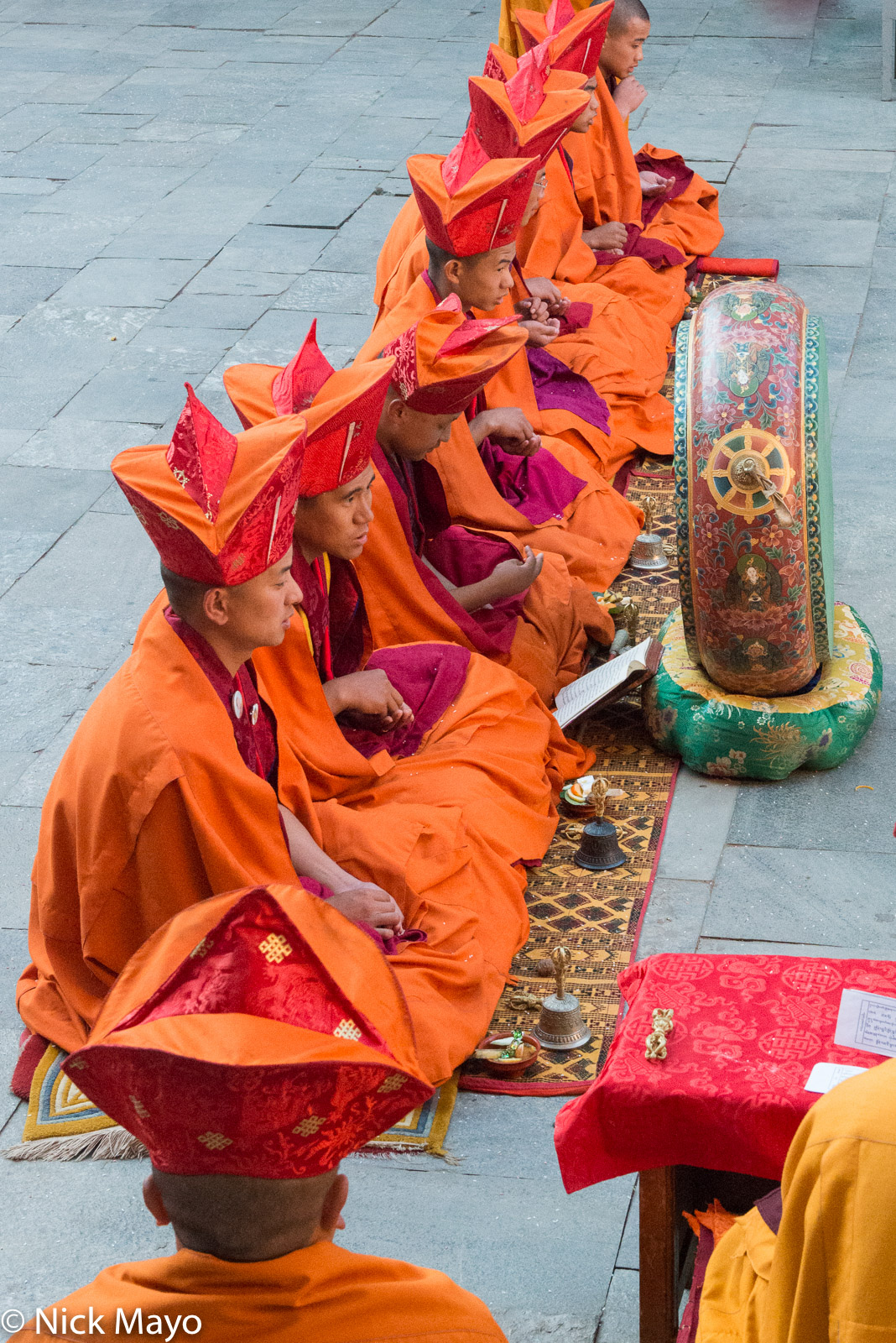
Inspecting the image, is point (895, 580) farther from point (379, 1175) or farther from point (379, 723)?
point (379, 1175)

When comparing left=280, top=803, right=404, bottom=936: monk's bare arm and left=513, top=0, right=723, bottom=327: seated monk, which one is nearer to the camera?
left=280, top=803, right=404, bottom=936: monk's bare arm

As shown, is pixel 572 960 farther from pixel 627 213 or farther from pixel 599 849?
pixel 627 213

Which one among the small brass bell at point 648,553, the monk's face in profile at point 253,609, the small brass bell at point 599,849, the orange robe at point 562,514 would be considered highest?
the monk's face in profile at point 253,609

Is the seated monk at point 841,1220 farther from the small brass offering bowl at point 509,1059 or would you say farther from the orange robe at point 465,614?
the orange robe at point 465,614

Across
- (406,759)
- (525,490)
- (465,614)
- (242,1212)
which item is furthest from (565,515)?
(242,1212)

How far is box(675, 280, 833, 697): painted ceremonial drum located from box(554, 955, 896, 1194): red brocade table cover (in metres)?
1.66

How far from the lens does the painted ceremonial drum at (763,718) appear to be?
462cm

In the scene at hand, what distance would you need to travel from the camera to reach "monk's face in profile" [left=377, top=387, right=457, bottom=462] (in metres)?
4.58

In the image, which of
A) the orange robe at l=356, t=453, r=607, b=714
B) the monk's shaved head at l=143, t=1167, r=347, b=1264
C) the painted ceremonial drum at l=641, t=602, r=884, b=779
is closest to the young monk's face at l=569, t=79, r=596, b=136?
the orange robe at l=356, t=453, r=607, b=714

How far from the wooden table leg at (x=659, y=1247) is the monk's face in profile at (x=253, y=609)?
4.32 feet

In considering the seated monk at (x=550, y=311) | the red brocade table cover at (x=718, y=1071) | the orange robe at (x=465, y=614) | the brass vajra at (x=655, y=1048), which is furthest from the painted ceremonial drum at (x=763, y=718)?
the brass vajra at (x=655, y=1048)

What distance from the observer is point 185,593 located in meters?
3.31

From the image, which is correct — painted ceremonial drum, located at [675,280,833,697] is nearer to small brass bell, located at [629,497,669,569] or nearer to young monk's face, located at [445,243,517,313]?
young monk's face, located at [445,243,517,313]

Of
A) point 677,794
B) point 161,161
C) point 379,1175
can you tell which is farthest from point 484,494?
point 161,161
